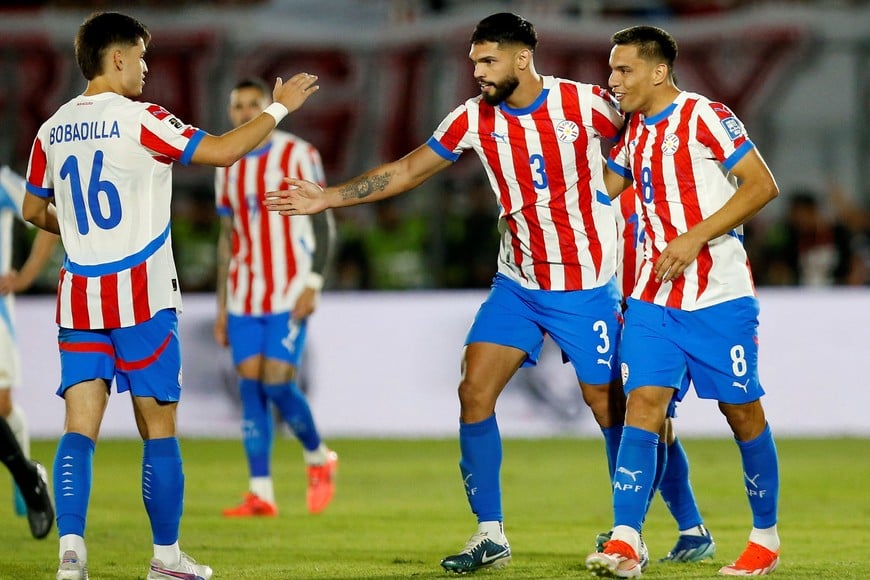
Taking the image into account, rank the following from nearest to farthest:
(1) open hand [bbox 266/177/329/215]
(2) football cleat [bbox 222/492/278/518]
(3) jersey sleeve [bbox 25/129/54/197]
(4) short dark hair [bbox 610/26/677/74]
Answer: (3) jersey sleeve [bbox 25/129/54/197] < (4) short dark hair [bbox 610/26/677/74] < (1) open hand [bbox 266/177/329/215] < (2) football cleat [bbox 222/492/278/518]

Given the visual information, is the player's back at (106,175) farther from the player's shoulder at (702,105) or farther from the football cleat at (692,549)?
the football cleat at (692,549)

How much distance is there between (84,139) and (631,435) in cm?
225

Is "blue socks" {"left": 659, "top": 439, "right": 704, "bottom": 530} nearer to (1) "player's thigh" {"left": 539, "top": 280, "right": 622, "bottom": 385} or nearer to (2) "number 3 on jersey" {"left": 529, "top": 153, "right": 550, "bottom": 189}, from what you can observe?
(1) "player's thigh" {"left": 539, "top": 280, "right": 622, "bottom": 385}

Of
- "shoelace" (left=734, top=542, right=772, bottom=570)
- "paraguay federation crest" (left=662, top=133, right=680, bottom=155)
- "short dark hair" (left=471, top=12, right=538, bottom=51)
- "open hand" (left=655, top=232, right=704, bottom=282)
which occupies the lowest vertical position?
"shoelace" (left=734, top=542, right=772, bottom=570)

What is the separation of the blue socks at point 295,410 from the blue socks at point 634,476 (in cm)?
293

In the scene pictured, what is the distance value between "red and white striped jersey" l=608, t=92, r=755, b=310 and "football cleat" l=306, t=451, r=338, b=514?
2953mm

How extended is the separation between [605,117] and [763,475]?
1.55 m

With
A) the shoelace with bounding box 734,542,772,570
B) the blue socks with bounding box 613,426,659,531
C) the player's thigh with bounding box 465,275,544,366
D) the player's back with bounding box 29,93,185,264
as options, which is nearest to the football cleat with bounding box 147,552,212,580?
the player's back with bounding box 29,93,185,264

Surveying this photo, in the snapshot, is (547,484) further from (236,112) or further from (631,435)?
(631,435)

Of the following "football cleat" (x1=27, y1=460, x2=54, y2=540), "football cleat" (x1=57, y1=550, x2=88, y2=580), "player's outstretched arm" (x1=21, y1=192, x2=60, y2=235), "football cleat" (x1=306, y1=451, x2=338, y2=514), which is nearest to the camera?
"football cleat" (x1=57, y1=550, x2=88, y2=580)

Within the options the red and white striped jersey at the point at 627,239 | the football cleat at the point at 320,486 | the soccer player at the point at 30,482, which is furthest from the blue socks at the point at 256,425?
the red and white striped jersey at the point at 627,239

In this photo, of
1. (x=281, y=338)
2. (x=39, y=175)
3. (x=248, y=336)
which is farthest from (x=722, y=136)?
(x=248, y=336)

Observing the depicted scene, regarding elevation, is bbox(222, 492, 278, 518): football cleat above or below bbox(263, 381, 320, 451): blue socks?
→ below

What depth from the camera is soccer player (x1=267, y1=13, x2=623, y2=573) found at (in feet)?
18.7
